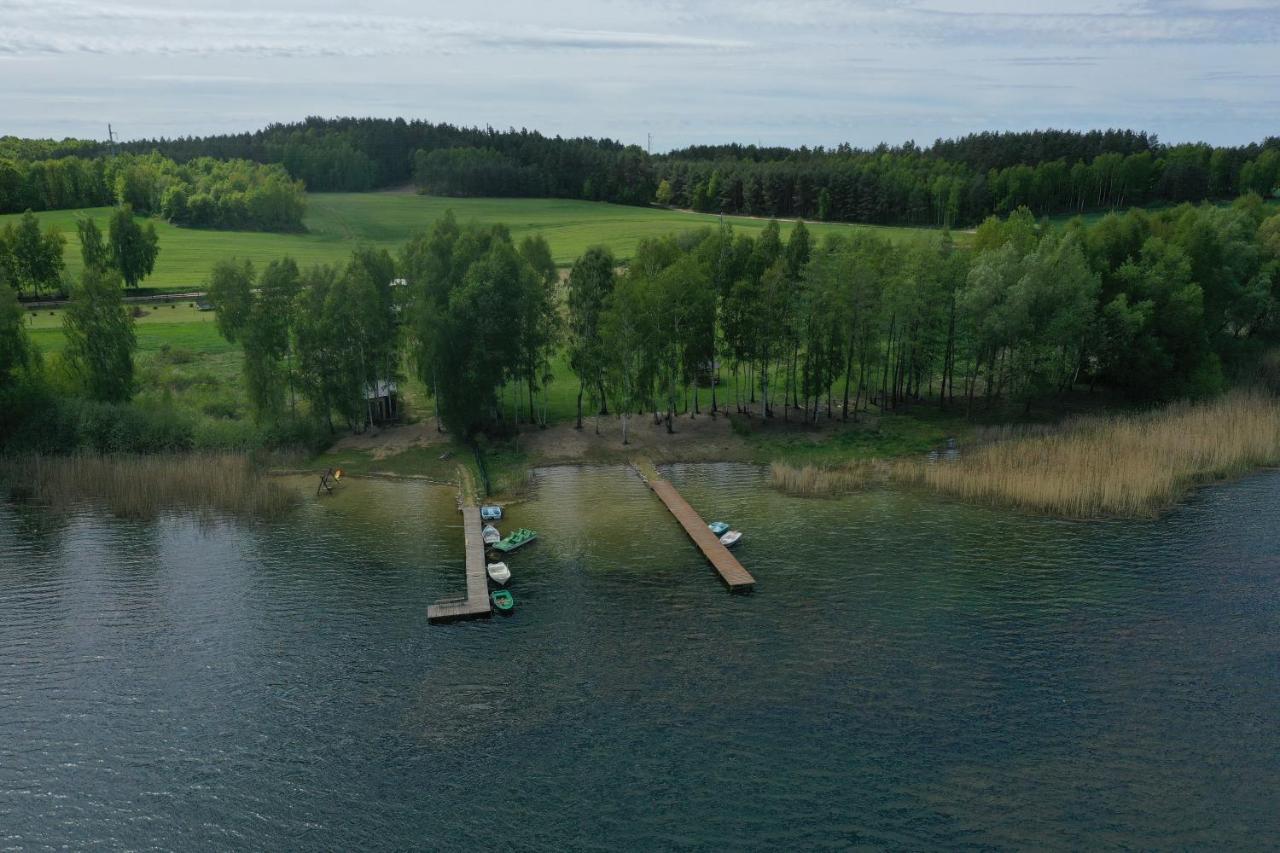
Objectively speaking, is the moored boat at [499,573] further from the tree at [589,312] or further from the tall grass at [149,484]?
the tree at [589,312]

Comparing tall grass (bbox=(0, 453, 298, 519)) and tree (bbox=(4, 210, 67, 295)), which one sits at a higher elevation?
tree (bbox=(4, 210, 67, 295))

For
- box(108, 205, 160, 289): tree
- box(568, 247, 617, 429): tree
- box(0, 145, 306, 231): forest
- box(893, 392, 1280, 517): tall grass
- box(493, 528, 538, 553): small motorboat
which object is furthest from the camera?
box(0, 145, 306, 231): forest

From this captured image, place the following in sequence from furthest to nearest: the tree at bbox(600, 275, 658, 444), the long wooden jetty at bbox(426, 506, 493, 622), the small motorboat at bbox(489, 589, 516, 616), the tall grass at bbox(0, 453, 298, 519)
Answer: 1. the tree at bbox(600, 275, 658, 444)
2. the tall grass at bbox(0, 453, 298, 519)
3. the small motorboat at bbox(489, 589, 516, 616)
4. the long wooden jetty at bbox(426, 506, 493, 622)

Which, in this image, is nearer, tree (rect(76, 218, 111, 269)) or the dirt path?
the dirt path

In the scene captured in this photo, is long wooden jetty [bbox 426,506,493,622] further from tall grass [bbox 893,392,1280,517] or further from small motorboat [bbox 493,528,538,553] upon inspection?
tall grass [bbox 893,392,1280,517]

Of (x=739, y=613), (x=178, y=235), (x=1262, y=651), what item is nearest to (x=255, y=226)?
(x=178, y=235)

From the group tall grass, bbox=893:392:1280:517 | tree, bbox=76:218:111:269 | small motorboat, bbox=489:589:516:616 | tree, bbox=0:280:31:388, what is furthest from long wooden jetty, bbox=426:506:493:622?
tree, bbox=76:218:111:269
